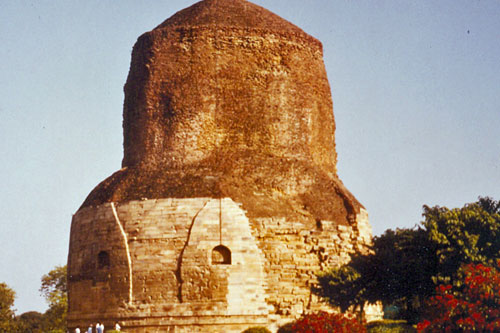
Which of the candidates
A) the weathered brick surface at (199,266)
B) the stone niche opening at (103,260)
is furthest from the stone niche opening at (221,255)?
the stone niche opening at (103,260)

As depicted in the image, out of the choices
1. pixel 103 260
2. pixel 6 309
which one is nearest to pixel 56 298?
pixel 6 309

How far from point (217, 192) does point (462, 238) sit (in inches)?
311

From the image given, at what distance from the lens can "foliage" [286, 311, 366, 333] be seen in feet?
71.4

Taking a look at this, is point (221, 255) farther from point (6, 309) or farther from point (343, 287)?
point (6, 309)

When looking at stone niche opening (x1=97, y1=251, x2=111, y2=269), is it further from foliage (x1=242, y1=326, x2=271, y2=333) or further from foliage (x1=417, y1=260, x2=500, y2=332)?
foliage (x1=417, y1=260, x2=500, y2=332)

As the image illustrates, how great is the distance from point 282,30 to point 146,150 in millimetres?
6938

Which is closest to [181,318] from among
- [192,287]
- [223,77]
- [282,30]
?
[192,287]

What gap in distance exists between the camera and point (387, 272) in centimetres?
2456

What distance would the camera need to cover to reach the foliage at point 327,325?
21.8 metres

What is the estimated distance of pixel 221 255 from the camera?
950 inches

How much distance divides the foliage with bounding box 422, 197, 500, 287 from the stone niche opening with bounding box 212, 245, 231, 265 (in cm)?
640

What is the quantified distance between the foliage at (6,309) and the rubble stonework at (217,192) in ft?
55.2

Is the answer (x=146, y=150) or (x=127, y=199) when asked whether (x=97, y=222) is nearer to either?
(x=127, y=199)

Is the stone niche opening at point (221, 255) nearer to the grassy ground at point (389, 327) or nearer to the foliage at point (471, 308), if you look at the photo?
the grassy ground at point (389, 327)
